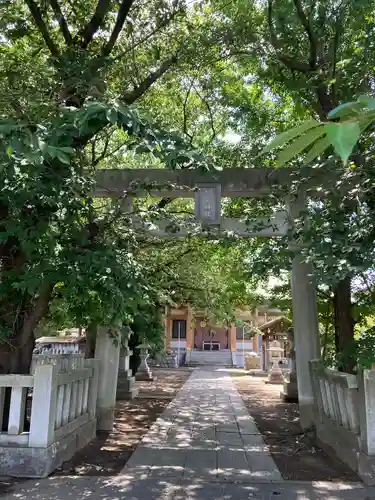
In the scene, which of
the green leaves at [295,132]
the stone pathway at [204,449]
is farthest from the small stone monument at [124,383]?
the green leaves at [295,132]

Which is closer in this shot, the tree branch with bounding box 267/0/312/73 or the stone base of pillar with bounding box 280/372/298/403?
the tree branch with bounding box 267/0/312/73

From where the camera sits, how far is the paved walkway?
3555 mm

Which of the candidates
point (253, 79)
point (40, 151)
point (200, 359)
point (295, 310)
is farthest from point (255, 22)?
point (200, 359)

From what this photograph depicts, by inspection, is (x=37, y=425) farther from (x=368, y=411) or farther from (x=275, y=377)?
(x=275, y=377)

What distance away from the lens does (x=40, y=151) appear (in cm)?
240

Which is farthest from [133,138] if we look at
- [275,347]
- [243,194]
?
[275,347]

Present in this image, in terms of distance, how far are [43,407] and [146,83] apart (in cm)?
417

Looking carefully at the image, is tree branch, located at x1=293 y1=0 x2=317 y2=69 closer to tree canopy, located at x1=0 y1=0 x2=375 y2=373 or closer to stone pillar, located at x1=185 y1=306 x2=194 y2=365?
tree canopy, located at x1=0 y1=0 x2=375 y2=373

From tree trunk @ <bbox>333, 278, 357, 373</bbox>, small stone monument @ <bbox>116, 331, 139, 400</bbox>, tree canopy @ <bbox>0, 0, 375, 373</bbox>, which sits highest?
tree canopy @ <bbox>0, 0, 375, 373</bbox>

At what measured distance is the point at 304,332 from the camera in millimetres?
6469

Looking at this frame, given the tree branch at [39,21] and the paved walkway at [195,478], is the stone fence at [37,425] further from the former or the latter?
the tree branch at [39,21]

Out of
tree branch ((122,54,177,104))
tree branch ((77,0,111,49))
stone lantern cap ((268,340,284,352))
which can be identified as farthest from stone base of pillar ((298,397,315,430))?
stone lantern cap ((268,340,284,352))

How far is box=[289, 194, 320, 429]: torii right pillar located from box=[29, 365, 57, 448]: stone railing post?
3.66 m

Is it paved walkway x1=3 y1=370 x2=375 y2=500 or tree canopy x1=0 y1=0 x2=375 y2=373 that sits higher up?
tree canopy x1=0 y1=0 x2=375 y2=373
